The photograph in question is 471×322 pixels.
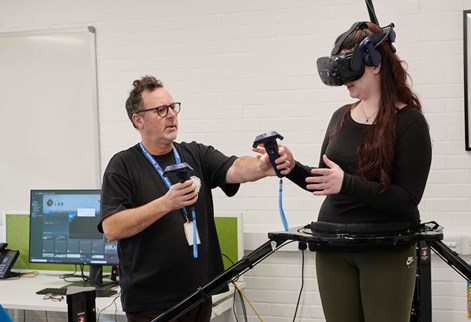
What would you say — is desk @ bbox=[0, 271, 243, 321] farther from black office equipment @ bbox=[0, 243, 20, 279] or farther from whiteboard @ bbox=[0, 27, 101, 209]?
whiteboard @ bbox=[0, 27, 101, 209]

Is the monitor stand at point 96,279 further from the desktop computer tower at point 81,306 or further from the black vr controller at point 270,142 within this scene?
the black vr controller at point 270,142

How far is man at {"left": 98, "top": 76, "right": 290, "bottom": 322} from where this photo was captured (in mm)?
2408

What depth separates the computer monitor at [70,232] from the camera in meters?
3.83

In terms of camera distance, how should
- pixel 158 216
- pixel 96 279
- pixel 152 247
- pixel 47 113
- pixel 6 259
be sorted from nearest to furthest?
pixel 158 216, pixel 152 247, pixel 96 279, pixel 6 259, pixel 47 113

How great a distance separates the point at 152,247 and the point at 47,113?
237 cm

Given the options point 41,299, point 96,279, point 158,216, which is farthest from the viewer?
point 96,279

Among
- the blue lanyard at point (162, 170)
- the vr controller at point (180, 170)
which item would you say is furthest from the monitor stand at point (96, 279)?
the vr controller at point (180, 170)

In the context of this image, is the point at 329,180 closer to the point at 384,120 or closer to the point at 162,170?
the point at 384,120

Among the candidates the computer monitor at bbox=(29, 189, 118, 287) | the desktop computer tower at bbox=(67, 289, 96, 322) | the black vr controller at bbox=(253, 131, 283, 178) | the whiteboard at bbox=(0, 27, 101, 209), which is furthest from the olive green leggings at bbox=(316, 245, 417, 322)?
the whiteboard at bbox=(0, 27, 101, 209)

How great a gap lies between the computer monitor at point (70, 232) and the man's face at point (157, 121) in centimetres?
137

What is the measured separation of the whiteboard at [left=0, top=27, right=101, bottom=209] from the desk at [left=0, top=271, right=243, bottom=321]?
2.31ft

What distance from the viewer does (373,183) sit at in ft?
6.23

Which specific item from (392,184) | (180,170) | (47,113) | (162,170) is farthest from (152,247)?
(47,113)

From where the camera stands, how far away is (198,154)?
2.68 meters
